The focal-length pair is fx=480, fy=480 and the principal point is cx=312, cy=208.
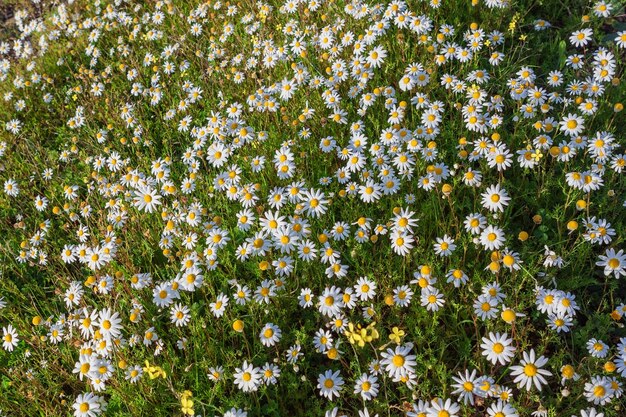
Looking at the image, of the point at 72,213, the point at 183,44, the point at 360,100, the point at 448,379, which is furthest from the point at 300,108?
the point at 448,379

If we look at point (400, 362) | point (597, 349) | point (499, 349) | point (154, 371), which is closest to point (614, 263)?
point (597, 349)

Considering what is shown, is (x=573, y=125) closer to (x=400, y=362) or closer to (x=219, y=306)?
(x=400, y=362)

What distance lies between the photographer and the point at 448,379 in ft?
9.22

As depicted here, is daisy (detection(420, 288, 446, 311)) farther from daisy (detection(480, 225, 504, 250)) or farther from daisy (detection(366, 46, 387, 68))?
daisy (detection(366, 46, 387, 68))

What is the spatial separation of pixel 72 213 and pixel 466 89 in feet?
11.6

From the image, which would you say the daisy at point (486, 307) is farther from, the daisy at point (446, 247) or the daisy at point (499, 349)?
the daisy at point (446, 247)

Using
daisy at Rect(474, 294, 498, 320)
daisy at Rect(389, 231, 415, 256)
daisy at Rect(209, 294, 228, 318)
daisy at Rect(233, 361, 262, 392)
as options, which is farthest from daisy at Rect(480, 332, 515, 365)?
daisy at Rect(209, 294, 228, 318)

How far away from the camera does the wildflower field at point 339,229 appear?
9.07 feet

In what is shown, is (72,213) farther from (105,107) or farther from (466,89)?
(466,89)

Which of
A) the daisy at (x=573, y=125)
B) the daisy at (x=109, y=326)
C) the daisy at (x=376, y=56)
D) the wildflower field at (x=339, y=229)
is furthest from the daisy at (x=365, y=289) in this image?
the daisy at (x=376, y=56)

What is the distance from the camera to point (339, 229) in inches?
130

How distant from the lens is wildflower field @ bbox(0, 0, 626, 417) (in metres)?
2.76

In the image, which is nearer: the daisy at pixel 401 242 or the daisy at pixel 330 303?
the daisy at pixel 330 303

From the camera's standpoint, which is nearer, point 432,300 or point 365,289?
point 432,300
